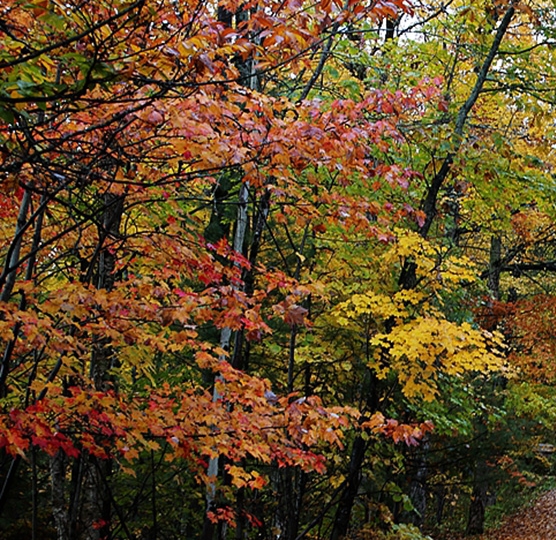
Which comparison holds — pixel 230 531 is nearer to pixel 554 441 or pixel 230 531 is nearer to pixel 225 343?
pixel 225 343

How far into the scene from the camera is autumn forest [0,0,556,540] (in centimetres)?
347

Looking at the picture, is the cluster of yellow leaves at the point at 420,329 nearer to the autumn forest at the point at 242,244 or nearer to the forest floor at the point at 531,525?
the autumn forest at the point at 242,244

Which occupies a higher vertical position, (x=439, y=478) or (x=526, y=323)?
(x=526, y=323)

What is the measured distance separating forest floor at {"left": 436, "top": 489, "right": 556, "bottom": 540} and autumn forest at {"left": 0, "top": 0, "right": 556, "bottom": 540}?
3.23m

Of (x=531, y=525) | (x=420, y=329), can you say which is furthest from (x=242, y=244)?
(x=531, y=525)

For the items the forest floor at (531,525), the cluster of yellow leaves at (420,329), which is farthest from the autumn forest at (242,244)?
the forest floor at (531,525)

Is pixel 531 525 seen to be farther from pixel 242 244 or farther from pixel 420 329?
pixel 242 244

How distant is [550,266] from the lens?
41.4 ft

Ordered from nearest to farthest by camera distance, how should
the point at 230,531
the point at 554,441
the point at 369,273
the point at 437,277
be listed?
the point at 437,277 < the point at 369,273 < the point at 230,531 < the point at 554,441

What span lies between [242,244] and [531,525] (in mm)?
14782

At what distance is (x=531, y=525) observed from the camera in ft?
54.6

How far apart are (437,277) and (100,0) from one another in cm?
507

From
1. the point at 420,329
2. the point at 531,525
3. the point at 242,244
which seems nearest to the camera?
the point at 420,329

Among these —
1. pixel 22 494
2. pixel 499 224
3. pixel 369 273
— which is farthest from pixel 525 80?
pixel 22 494
